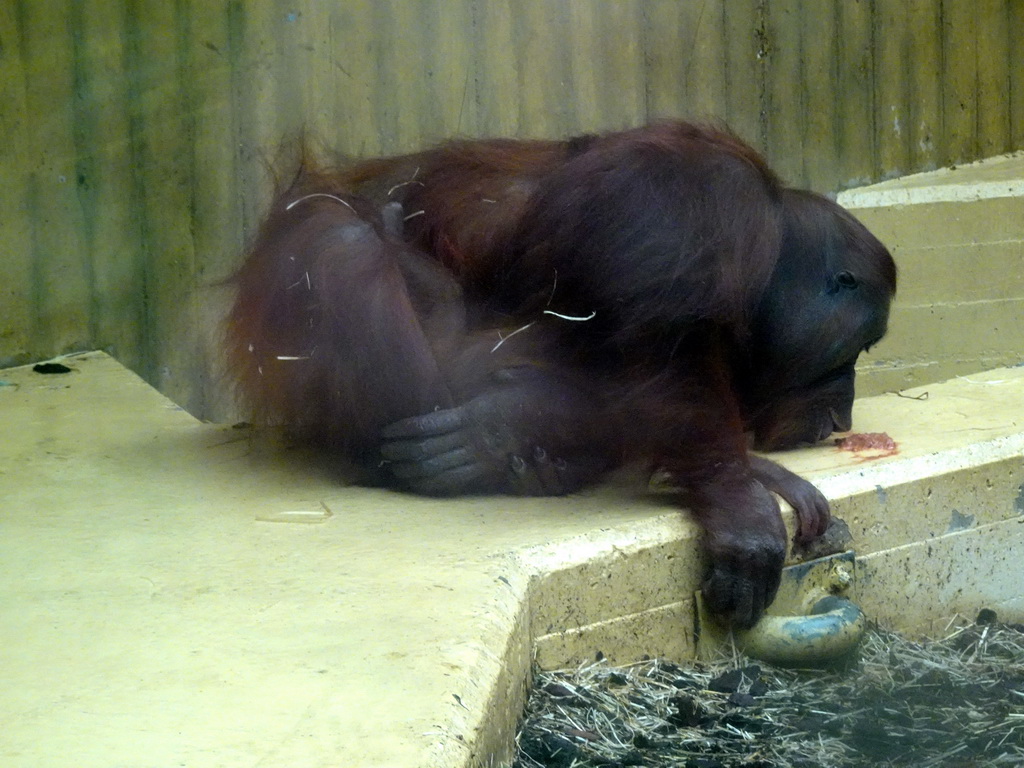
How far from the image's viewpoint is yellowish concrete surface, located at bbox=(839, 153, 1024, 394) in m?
4.67

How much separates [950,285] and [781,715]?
2.98 metres

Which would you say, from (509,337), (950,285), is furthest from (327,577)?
(950,285)

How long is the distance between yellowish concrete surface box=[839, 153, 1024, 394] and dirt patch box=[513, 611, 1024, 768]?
2344 millimetres

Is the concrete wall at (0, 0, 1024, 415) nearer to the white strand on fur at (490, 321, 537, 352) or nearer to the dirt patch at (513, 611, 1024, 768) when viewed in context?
the white strand on fur at (490, 321, 537, 352)

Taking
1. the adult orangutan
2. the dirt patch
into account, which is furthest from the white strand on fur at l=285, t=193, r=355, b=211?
the dirt patch

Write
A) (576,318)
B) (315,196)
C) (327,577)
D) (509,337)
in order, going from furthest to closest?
(315,196) < (509,337) < (576,318) < (327,577)

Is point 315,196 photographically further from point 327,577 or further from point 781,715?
point 781,715

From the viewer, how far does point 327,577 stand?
2.03 metres

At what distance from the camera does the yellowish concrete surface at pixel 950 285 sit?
4.67 m

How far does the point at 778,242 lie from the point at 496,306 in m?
0.62

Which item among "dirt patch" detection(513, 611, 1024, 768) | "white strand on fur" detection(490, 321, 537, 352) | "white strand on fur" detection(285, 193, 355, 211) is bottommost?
"dirt patch" detection(513, 611, 1024, 768)

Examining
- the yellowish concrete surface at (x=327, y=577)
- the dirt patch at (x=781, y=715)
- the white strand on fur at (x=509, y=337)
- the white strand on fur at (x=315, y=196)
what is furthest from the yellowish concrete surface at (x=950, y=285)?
the white strand on fur at (x=315, y=196)

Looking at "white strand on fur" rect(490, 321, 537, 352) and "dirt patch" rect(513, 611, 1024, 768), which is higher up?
"white strand on fur" rect(490, 321, 537, 352)

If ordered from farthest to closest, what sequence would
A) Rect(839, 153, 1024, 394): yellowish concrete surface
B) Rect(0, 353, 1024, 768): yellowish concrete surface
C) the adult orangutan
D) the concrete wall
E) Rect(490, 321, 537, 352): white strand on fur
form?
Rect(839, 153, 1024, 394): yellowish concrete surface < the concrete wall < Rect(490, 321, 537, 352): white strand on fur < the adult orangutan < Rect(0, 353, 1024, 768): yellowish concrete surface
